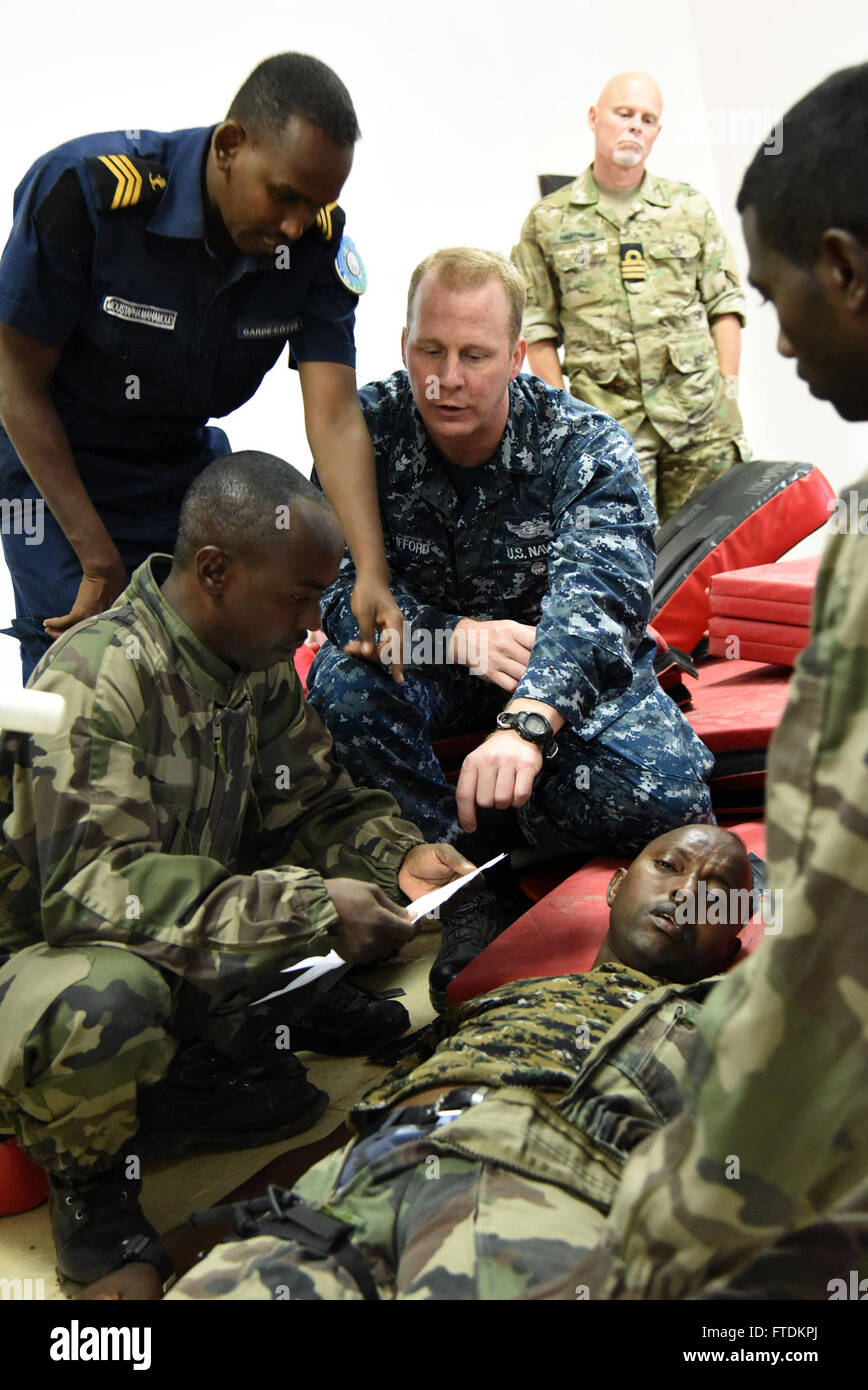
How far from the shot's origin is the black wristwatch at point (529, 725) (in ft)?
7.05

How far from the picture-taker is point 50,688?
5.65ft

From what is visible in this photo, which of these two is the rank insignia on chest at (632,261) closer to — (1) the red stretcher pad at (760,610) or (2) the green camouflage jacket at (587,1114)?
(1) the red stretcher pad at (760,610)

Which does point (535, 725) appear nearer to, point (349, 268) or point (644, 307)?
point (349, 268)

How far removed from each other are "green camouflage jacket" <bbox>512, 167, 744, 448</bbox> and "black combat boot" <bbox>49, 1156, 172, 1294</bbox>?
3.53 meters

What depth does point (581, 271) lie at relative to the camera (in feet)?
15.0

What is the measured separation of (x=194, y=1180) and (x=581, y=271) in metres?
3.63

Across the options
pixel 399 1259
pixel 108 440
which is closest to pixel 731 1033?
pixel 399 1259

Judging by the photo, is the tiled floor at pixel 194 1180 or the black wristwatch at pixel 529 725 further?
→ the black wristwatch at pixel 529 725

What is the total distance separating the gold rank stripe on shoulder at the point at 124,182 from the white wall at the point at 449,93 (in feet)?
3.94

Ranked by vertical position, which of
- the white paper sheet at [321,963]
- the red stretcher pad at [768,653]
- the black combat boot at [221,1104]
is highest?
the red stretcher pad at [768,653]

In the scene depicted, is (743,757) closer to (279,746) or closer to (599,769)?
(599,769)

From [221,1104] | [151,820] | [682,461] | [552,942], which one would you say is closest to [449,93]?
[682,461]

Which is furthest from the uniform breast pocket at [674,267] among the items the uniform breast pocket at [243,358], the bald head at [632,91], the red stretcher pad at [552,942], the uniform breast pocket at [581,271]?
the red stretcher pad at [552,942]

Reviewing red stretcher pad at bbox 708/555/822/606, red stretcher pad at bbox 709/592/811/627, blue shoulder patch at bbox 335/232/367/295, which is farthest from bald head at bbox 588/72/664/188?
blue shoulder patch at bbox 335/232/367/295
